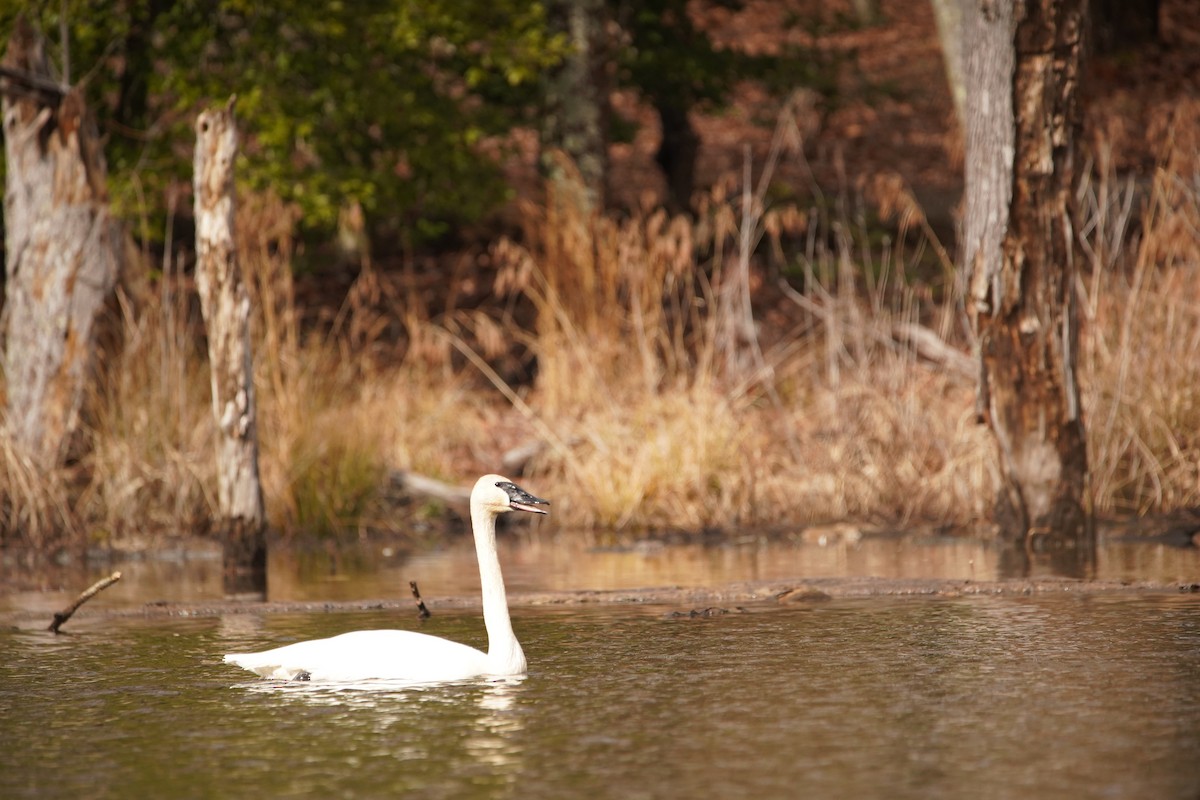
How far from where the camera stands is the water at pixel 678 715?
217 inches

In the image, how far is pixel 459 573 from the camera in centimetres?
1235

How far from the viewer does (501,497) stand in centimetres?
789

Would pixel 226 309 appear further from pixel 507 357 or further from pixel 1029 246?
pixel 507 357

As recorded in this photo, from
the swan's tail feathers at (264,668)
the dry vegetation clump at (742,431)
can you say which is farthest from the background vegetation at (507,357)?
the swan's tail feathers at (264,668)

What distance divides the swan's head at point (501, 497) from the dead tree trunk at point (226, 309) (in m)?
3.90

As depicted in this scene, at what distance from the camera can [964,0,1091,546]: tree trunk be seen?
38.0 feet

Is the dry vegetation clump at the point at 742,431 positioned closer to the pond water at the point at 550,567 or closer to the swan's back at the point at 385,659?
the pond water at the point at 550,567

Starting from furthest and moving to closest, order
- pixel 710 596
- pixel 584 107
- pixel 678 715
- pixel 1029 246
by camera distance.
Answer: pixel 584 107
pixel 1029 246
pixel 710 596
pixel 678 715

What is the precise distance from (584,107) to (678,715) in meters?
15.2

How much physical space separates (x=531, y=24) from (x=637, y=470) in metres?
6.17

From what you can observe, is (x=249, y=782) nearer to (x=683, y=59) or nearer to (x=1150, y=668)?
(x=1150, y=668)

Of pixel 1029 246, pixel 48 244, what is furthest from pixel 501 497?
pixel 48 244

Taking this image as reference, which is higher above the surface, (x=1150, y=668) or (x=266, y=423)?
(x=266, y=423)

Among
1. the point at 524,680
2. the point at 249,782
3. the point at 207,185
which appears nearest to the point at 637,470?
the point at 207,185
